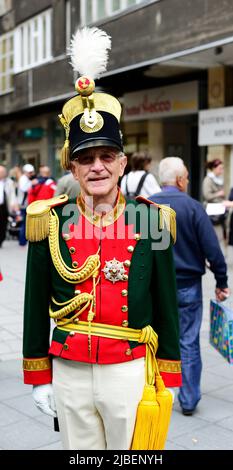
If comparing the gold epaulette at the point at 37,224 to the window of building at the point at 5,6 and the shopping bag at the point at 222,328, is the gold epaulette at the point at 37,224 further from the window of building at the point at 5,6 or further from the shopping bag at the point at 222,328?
the window of building at the point at 5,6

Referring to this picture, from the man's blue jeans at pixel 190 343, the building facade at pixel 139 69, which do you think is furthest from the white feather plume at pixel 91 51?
the building facade at pixel 139 69

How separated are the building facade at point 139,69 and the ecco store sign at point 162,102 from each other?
1.1 inches

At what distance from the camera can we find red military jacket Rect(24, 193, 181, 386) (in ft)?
8.41

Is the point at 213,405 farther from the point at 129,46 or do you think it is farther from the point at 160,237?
the point at 129,46

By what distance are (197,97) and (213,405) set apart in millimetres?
12659

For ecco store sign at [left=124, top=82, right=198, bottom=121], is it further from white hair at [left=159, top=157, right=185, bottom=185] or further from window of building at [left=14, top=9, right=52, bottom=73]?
white hair at [left=159, top=157, right=185, bottom=185]

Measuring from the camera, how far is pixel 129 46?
1656 centimetres

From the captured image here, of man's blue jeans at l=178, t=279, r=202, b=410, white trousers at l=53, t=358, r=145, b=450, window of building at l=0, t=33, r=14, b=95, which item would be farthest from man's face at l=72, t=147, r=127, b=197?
window of building at l=0, t=33, r=14, b=95

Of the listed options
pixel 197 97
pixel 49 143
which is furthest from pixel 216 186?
pixel 49 143

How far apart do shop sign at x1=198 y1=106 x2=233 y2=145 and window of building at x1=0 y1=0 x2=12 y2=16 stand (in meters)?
12.7

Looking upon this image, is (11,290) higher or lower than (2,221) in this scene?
lower

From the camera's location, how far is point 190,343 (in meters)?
4.72

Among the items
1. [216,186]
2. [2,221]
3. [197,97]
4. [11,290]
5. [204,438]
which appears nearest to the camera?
[204,438]

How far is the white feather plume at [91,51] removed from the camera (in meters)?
2.57
